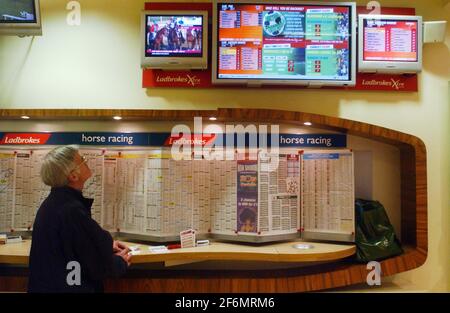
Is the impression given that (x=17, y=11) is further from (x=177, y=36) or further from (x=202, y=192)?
(x=202, y=192)

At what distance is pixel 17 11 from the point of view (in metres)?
2.37

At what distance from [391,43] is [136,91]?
1945 millimetres

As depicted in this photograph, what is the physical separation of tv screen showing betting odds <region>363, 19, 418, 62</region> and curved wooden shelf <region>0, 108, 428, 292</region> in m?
0.57

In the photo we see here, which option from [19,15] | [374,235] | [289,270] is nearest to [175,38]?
[19,15]

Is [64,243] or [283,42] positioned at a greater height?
[283,42]

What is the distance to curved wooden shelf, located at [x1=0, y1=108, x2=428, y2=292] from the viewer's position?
221 cm

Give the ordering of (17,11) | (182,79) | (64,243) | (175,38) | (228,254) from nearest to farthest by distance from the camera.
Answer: (64,243), (228,254), (17,11), (175,38), (182,79)

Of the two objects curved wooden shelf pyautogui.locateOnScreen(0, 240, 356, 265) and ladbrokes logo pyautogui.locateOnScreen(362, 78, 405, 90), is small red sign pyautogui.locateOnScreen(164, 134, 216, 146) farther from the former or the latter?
ladbrokes logo pyautogui.locateOnScreen(362, 78, 405, 90)

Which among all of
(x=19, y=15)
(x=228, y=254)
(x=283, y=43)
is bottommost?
(x=228, y=254)

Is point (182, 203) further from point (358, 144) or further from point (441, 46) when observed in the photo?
point (441, 46)

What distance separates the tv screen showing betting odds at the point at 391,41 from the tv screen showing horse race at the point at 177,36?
4.06ft

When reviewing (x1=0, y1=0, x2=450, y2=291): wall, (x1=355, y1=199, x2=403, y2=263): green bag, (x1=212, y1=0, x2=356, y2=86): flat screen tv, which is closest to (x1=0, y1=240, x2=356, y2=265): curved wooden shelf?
(x1=355, y1=199, x2=403, y2=263): green bag

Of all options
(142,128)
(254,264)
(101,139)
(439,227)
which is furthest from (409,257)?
(101,139)

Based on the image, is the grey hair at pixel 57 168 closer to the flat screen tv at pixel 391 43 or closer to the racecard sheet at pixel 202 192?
the racecard sheet at pixel 202 192
